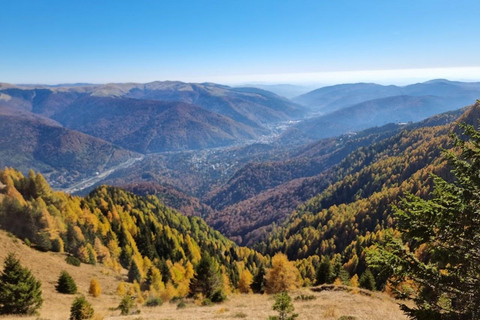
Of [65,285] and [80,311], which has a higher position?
[80,311]

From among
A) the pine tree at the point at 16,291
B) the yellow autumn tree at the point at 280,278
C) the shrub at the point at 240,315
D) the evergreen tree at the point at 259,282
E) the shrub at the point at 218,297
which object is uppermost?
the pine tree at the point at 16,291

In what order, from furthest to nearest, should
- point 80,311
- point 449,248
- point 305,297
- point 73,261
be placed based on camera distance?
point 73,261 < point 305,297 < point 80,311 < point 449,248

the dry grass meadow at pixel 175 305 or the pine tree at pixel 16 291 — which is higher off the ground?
the pine tree at pixel 16 291

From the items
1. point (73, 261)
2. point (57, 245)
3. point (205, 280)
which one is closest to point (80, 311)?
point (205, 280)

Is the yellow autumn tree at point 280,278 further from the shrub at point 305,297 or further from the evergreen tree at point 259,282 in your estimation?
the shrub at point 305,297

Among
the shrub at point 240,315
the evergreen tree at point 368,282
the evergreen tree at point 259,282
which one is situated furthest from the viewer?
the evergreen tree at point 259,282

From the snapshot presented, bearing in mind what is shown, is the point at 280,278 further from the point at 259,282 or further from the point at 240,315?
the point at 240,315

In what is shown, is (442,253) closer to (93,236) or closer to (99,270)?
(99,270)

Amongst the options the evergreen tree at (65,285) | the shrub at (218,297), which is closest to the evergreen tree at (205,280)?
the shrub at (218,297)
